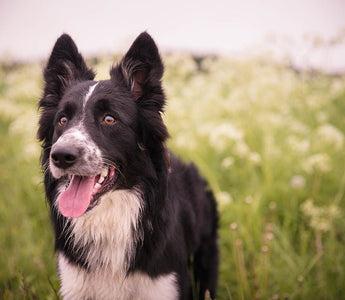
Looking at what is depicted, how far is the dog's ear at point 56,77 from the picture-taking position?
8.66 ft

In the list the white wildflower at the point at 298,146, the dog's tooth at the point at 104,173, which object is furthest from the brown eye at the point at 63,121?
the white wildflower at the point at 298,146

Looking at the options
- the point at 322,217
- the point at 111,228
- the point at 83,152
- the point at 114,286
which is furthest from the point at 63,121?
the point at 322,217

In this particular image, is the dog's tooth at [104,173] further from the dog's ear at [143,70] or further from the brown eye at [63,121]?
the dog's ear at [143,70]

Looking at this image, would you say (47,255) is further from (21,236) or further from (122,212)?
(122,212)

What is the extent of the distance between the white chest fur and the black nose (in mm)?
496

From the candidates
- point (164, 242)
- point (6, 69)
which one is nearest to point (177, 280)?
point (164, 242)

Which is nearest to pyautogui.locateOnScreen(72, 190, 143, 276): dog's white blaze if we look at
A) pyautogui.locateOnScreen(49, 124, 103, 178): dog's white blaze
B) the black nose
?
pyautogui.locateOnScreen(49, 124, 103, 178): dog's white blaze

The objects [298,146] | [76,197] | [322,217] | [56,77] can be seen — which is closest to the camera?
[76,197]

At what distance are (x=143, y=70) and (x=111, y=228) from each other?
4.14 feet

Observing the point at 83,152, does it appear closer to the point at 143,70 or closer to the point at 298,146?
the point at 143,70

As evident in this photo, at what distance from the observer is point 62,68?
2.69 m

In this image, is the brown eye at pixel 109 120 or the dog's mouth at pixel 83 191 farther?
the brown eye at pixel 109 120

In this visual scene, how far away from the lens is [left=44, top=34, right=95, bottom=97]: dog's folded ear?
2.65 meters

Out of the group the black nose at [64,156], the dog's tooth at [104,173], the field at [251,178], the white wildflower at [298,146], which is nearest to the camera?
the black nose at [64,156]
